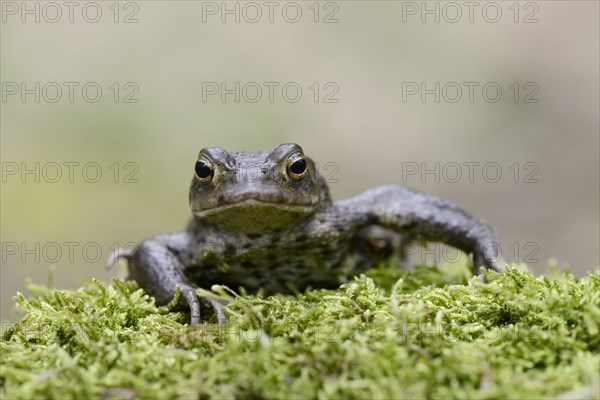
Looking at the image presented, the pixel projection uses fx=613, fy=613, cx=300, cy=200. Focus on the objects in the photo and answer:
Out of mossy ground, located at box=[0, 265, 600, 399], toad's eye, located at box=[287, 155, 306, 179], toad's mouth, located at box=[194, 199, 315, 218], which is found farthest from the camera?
toad's eye, located at box=[287, 155, 306, 179]

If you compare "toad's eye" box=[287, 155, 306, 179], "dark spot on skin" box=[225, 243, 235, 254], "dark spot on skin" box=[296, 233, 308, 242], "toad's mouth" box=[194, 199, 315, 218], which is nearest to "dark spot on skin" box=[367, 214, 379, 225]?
"dark spot on skin" box=[296, 233, 308, 242]

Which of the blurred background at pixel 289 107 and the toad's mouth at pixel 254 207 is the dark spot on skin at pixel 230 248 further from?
the blurred background at pixel 289 107

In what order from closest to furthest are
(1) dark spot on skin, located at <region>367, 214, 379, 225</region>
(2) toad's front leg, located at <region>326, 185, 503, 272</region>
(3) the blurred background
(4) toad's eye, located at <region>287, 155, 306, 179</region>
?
(4) toad's eye, located at <region>287, 155, 306, 179</region>
(2) toad's front leg, located at <region>326, 185, 503, 272</region>
(1) dark spot on skin, located at <region>367, 214, 379, 225</region>
(3) the blurred background

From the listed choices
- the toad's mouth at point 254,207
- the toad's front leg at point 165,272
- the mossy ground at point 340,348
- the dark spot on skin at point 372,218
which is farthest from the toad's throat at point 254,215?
the mossy ground at point 340,348

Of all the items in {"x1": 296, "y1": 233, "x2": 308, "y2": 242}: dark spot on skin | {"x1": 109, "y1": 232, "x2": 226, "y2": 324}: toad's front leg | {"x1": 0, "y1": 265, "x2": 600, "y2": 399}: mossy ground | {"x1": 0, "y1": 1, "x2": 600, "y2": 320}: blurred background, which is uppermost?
{"x1": 0, "y1": 1, "x2": 600, "y2": 320}: blurred background

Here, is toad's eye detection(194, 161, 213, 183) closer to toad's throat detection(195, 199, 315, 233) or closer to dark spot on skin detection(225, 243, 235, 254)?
toad's throat detection(195, 199, 315, 233)

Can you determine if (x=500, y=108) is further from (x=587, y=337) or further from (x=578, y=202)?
(x=587, y=337)

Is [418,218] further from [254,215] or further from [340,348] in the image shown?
[340,348]
